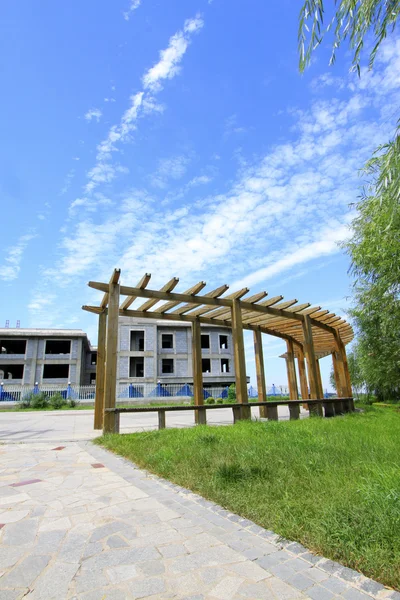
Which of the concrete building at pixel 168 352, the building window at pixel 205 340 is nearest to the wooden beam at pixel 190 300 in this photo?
the concrete building at pixel 168 352

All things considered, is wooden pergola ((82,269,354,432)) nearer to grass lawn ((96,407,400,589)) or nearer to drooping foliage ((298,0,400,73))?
grass lawn ((96,407,400,589))

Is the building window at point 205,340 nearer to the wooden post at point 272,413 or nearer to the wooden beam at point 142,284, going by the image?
the wooden post at point 272,413

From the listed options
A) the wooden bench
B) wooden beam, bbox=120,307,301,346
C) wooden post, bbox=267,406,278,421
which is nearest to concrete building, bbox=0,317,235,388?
wooden beam, bbox=120,307,301,346

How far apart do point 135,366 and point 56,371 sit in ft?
23.2

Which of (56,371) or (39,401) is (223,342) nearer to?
(56,371)

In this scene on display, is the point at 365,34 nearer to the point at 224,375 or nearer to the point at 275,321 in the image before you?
the point at 275,321

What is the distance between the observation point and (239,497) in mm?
2857

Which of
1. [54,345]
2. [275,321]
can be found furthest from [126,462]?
[54,345]

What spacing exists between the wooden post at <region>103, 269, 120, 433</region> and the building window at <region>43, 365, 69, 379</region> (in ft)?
89.3

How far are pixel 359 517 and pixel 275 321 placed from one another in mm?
9656

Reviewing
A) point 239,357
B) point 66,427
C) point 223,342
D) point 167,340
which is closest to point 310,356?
point 239,357

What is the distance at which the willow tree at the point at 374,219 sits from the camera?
3.00 metres

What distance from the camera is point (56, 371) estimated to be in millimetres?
32594

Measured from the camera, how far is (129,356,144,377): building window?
32.4 meters
